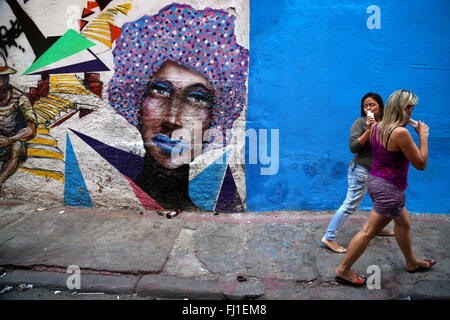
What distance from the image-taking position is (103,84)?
14.4 ft

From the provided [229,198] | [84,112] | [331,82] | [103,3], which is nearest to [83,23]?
[103,3]

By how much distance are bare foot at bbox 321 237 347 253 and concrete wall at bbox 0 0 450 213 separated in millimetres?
964

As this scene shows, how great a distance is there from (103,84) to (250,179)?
8.10ft

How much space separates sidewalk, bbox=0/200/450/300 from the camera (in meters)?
2.86

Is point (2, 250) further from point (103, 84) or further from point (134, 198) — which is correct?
point (103, 84)

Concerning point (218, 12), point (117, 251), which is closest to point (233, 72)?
point (218, 12)

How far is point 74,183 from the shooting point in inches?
179

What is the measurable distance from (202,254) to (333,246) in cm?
143
